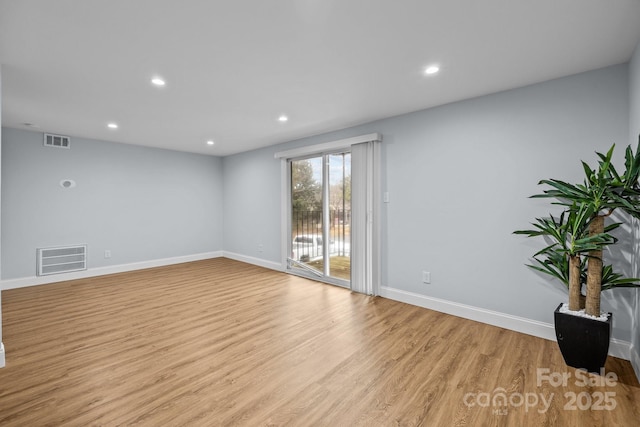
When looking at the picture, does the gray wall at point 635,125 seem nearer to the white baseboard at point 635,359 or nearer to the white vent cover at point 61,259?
the white baseboard at point 635,359

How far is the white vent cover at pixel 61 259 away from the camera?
4.75 metres

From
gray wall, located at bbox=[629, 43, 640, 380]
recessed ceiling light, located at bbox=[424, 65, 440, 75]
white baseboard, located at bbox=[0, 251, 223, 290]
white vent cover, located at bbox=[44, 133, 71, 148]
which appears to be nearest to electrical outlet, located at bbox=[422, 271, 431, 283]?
gray wall, located at bbox=[629, 43, 640, 380]

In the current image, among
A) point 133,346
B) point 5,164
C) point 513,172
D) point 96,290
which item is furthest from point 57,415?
point 5,164

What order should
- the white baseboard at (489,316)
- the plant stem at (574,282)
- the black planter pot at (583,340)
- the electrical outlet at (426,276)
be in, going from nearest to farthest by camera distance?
the black planter pot at (583,340)
the plant stem at (574,282)
the white baseboard at (489,316)
the electrical outlet at (426,276)

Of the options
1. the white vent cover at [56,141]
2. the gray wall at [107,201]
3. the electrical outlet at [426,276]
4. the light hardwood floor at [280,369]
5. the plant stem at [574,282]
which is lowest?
the light hardwood floor at [280,369]

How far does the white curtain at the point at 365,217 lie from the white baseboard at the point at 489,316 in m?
0.31

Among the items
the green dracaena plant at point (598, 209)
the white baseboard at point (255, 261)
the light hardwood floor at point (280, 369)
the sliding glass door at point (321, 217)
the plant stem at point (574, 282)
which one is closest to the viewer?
the light hardwood floor at point (280, 369)

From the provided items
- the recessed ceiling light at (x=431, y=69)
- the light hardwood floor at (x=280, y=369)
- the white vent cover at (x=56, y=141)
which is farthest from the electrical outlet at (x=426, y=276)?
the white vent cover at (x=56, y=141)

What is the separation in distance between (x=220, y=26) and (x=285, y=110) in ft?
5.75

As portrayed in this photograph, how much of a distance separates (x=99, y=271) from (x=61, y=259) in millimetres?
600

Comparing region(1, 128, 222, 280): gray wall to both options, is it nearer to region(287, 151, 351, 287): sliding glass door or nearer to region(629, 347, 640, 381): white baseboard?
region(287, 151, 351, 287): sliding glass door

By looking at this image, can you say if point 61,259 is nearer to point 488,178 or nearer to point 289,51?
point 289,51

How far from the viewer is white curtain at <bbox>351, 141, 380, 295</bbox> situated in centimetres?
407

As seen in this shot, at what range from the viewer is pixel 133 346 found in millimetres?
2654
